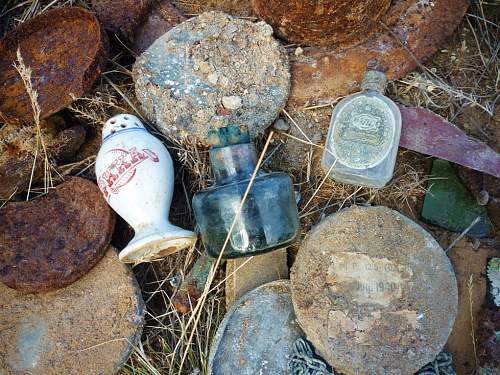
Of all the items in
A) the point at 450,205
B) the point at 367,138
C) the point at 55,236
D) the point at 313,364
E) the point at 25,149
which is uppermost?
the point at 25,149

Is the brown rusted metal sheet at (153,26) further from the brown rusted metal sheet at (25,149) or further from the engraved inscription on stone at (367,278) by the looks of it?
the engraved inscription on stone at (367,278)

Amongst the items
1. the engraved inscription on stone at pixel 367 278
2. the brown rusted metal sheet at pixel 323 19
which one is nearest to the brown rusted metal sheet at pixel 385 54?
the brown rusted metal sheet at pixel 323 19

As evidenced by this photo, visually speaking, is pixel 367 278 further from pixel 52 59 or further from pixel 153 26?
pixel 52 59

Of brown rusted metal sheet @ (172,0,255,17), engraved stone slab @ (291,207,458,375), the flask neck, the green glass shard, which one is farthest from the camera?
brown rusted metal sheet @ (172,0,255,17)

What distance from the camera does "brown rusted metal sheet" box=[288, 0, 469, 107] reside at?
6.11 feet

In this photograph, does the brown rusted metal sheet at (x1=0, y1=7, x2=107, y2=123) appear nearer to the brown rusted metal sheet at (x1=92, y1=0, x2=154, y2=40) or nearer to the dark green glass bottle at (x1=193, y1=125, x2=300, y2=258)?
the brown rusted metal sheet at (x1=92, y1=0, x2=154, y2=40)

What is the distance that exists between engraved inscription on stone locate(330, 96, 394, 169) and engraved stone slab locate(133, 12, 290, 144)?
8.7 inches

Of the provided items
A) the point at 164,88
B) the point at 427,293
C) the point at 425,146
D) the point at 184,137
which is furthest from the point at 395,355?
the point at 164,88

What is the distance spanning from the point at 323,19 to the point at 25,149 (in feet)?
3.41

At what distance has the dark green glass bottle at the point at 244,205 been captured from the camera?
64.0 inches

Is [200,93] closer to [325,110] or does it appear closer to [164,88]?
[164,88]

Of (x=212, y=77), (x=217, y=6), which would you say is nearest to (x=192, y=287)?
(x=212, y=77)

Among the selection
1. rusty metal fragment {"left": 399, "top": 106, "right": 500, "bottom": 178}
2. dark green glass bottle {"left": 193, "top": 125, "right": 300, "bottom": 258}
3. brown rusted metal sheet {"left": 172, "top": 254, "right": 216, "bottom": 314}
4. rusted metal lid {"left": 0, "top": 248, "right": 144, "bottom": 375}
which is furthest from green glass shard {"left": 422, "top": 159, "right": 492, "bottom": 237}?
rusted metal lid {"left": 0, "top": 248, "right": 144, "bottom": 375}

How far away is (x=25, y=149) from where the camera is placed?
185 cm
